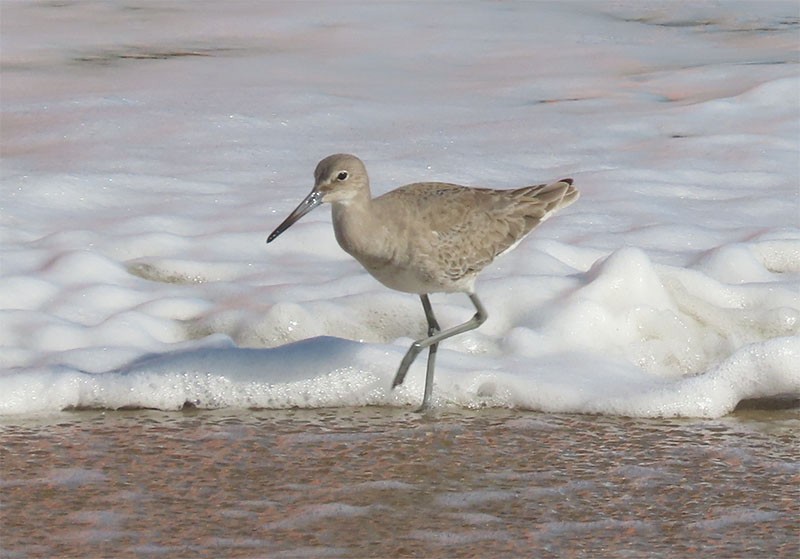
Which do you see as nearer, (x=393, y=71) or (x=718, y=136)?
(x=718, y=136)

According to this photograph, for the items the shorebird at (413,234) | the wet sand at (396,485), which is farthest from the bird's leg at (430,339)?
the wet sand at (396,485)

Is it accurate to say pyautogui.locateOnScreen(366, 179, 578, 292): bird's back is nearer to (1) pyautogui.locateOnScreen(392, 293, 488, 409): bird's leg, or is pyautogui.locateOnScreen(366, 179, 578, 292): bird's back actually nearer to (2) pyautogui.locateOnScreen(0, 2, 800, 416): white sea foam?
(1) pyautogui.locateOnScreen(392, 293, 488, 409): bird's leg

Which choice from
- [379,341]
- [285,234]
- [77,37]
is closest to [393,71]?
[77,37]

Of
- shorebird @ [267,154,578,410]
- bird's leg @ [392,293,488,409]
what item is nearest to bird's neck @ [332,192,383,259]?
shorebird @ [267,154,578,410]

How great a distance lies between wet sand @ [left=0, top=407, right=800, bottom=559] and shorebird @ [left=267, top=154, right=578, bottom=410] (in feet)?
1.58

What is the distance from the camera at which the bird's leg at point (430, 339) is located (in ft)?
17.5

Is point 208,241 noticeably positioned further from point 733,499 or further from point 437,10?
point 437,10

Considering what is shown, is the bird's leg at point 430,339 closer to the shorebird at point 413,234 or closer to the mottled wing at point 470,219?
the shorebird at point 413,234

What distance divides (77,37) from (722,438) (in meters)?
7.40

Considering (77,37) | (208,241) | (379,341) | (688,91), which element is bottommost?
(379,341)

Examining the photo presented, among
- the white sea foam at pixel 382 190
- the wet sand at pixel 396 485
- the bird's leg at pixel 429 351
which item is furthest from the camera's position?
the white sea foam at pixel 382 190

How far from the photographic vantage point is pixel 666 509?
170 inches

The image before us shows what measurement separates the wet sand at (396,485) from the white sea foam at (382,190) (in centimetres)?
23

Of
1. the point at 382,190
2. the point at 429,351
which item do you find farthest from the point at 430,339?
the point at 382,190
